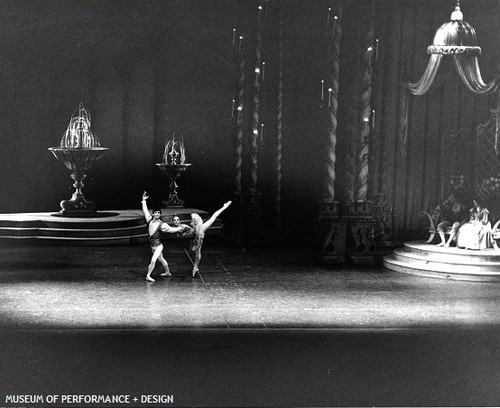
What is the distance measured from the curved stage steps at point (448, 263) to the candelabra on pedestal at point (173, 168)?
4047 millimetres

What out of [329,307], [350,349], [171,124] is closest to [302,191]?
[171,124]

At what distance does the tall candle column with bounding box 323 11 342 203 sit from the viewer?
9781mm

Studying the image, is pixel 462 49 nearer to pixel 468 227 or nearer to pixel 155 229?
pixel 468 227

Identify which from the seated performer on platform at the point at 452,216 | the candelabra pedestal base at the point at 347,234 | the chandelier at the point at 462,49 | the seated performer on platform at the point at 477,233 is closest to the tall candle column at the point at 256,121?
the candelabra pedestal base at the point at 347,234

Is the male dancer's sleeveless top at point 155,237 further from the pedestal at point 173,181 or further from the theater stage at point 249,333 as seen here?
the pedestal at point 173,181

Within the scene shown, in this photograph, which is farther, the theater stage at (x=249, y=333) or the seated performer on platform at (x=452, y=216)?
the seated performer on platform at (x=452, y=216)

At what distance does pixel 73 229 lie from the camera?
1155cm

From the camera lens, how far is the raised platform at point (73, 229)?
11438 millimetres

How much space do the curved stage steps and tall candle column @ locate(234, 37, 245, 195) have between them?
8.60 feet

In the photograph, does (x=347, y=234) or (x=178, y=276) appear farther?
(x=347, y=234)

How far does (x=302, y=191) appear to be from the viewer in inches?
551

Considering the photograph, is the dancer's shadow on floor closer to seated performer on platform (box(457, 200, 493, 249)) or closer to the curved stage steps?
the curved stage steps

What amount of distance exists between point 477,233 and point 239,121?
367 cm

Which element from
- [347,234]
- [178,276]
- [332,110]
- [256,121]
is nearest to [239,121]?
[256,121]
